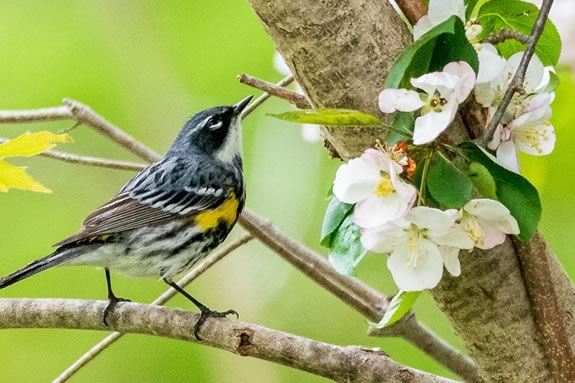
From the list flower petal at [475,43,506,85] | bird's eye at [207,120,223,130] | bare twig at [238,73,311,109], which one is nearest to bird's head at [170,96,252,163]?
bird's eye at [207,120,223,130]

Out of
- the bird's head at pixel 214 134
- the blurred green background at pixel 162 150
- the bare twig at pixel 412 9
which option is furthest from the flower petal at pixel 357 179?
the blurred green background at pixel 162 150

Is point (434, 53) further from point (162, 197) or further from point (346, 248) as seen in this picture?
point (162, 197)

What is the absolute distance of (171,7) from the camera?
3715 millimetres

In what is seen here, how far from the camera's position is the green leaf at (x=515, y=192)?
1.41m

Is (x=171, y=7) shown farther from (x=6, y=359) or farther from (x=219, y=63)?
(x=6, y=359)

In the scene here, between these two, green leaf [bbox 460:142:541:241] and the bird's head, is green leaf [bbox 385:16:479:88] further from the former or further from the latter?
the bird's head

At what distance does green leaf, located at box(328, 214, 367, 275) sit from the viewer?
1.47 m

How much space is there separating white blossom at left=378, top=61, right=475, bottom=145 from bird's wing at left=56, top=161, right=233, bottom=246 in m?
1.30

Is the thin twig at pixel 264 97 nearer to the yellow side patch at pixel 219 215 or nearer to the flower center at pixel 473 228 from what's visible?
the yellow side patch at pixel 219 215

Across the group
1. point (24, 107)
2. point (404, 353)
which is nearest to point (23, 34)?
point (24, 107)

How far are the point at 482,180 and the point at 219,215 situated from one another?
1305 mm

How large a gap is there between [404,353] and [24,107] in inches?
59.5

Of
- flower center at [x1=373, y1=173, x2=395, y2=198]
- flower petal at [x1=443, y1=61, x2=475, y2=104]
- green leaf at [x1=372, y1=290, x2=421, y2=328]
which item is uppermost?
flower petal at [x1=443, y1=61, x2=475, y2=104]

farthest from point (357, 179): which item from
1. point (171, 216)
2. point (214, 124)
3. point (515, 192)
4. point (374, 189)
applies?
point (214, 124)
